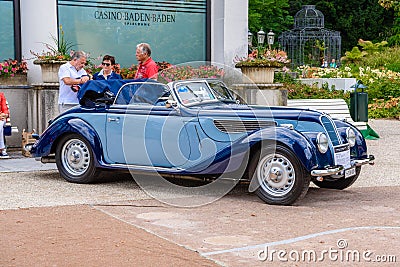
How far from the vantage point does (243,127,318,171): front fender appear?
301 inches

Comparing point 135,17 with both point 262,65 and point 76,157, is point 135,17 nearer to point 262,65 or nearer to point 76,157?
point 262,65

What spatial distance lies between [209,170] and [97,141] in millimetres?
1730

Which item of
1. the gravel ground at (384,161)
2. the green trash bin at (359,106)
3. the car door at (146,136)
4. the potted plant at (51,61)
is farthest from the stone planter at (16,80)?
the green trash bin at (359,106)

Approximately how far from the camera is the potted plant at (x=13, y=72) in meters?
12.7

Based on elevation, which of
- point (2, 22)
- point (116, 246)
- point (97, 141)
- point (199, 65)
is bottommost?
point (116, 246)

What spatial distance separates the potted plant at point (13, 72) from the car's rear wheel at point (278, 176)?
20.9 feet

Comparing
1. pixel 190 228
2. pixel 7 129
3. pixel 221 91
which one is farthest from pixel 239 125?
pixel 7 129

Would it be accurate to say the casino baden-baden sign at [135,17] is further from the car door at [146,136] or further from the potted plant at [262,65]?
the car door at [146,136]

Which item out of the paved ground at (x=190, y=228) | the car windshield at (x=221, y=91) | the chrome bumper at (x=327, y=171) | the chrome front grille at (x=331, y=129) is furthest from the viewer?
the car windshield at (x=221, y=91)

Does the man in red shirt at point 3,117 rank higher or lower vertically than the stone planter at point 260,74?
lower

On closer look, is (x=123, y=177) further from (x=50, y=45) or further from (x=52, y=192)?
(x=50, y=45)

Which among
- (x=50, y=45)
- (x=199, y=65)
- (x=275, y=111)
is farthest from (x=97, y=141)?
(x=50, y=45)

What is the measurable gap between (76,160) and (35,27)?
4.60 metres

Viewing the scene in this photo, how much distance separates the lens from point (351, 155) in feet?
28.1
